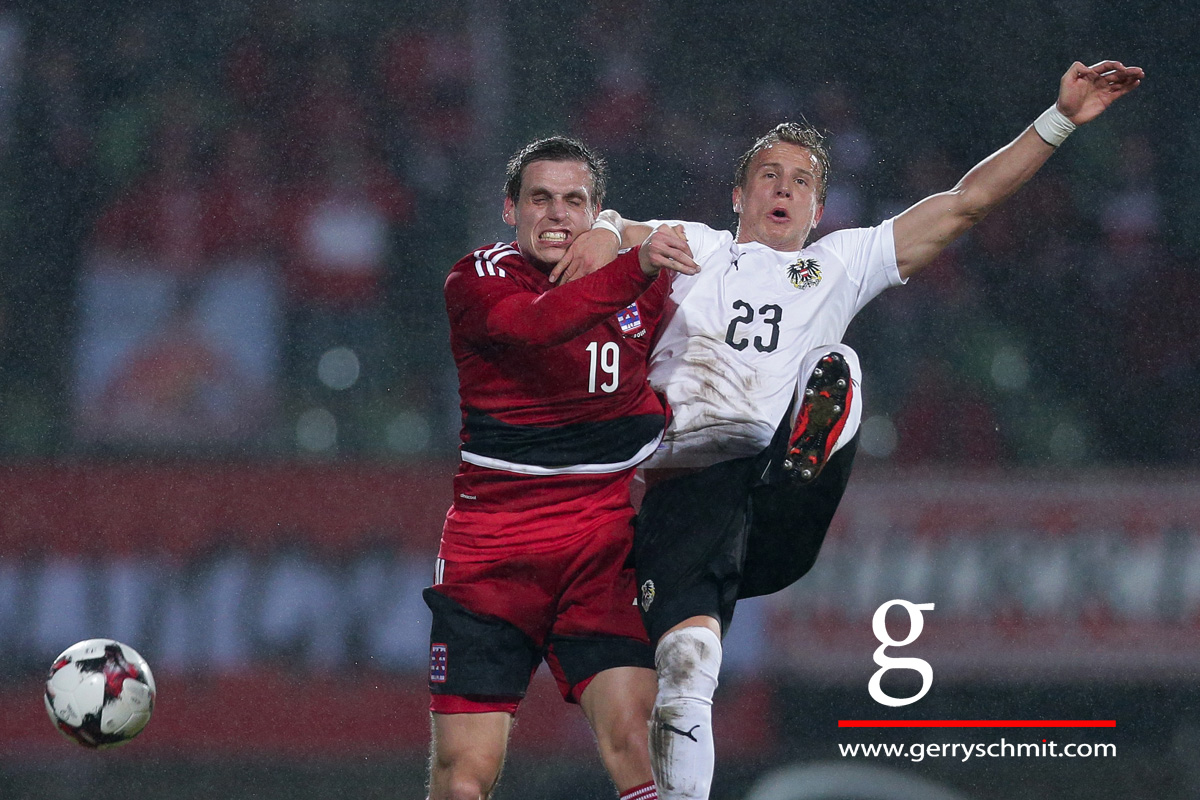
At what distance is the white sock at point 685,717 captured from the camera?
2.56m

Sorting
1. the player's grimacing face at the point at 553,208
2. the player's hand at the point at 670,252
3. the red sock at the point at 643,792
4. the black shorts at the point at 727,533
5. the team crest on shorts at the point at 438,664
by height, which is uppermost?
the player's grimacing face at the point at 553,208

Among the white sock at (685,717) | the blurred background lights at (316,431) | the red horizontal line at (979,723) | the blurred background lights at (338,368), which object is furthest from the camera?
the blurred background lights at (338,368)

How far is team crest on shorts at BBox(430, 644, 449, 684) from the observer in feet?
9.54

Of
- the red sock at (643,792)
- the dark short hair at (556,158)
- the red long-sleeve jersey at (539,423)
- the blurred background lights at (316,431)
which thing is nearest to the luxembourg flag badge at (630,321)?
the red long-sleeve jersey at (539,423)

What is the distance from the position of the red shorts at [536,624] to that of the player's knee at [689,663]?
0.23 metres

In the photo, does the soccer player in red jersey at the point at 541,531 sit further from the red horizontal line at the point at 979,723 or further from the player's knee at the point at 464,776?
the red horizontal line at the point at 979,723

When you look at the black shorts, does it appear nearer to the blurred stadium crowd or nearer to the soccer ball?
the soccer ball

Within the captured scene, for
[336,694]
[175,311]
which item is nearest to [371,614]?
[336,694]

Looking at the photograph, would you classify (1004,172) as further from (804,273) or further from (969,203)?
(804,273)

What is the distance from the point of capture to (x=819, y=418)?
264cm

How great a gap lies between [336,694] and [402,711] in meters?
0.24

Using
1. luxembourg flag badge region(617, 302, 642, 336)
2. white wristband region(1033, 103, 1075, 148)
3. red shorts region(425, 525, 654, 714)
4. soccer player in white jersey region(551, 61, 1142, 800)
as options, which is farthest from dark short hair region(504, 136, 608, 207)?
white wristband region(1033, 103, 1075, 148)

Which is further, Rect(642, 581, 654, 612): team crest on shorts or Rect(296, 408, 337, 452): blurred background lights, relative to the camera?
Rect(296, 408, 337, 452): blurred background lights

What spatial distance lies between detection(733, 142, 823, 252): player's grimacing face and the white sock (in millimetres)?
1029
